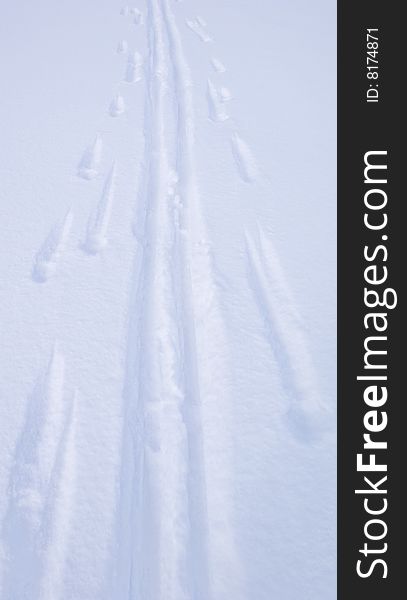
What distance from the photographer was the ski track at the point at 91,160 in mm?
Result: 2559

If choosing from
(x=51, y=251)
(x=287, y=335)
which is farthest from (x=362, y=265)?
(x=51, y=251)

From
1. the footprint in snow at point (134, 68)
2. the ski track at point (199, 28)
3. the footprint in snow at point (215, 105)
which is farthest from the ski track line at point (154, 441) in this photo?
the ski track at point (199, 28)

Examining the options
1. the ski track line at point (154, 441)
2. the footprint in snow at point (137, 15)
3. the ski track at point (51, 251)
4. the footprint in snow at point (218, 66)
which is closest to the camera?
the ski track line at point (154, 441)

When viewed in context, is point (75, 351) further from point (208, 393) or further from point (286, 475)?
point (286, 475)

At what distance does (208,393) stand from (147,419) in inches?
9.7

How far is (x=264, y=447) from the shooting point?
1410mm

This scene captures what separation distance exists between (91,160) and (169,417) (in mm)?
1942

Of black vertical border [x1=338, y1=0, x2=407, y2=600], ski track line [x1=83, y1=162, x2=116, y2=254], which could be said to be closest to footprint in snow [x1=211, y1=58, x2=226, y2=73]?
black vertical border [x1=338, y1=0, x2=407, y2=600]

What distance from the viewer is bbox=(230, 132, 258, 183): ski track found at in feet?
8.50

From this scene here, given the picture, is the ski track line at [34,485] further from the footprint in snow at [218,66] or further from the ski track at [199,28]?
the ski track at [199,28]

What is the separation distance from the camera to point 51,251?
2.06m

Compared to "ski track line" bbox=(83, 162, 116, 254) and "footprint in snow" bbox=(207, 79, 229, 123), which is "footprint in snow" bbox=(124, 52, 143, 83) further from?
"ski track line" bbox=(83, 162, 116, 254)

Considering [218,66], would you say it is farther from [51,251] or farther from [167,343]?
[167,343]

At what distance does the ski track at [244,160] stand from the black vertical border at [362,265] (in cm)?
54
